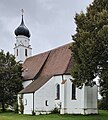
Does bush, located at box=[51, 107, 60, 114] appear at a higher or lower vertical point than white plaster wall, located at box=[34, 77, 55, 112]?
lower

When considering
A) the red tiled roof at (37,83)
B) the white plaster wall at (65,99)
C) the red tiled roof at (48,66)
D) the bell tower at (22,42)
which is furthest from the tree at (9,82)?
the bell tower at (22,42)

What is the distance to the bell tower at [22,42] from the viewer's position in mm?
63781

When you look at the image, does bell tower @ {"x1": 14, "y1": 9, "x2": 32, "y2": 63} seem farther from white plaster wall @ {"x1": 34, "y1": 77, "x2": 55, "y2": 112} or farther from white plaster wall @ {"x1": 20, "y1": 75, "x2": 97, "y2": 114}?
white plaster wall @ {"x1": 20, "y1": 75, "x2": 97, "y2": 114}

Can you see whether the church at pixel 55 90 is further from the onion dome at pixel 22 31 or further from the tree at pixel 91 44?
the onion dome at pixel 22 31

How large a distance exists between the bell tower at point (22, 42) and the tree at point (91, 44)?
1355 inches

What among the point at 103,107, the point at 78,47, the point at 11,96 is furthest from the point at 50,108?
the point at 103,107

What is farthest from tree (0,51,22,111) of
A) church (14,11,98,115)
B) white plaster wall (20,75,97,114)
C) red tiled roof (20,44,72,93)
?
white plaster wall (20,75,97,114)

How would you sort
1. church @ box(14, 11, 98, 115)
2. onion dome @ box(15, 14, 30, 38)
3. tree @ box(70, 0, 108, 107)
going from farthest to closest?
onion dome @ box(15, 14, 30, 38) < church @ box(14, 11, 98, 115) < tree @ box(70, 0, 108, 107)

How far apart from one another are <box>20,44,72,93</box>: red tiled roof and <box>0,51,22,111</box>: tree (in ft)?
6.75

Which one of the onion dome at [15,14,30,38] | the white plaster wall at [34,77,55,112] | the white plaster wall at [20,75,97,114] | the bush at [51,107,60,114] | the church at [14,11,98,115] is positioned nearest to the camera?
the white plaster wall at [20,75,97,114]

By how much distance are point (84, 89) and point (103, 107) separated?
23.6 m

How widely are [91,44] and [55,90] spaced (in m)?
16.8

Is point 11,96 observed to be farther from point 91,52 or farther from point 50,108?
point 91,52

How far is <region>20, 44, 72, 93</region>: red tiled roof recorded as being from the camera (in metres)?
42.3
